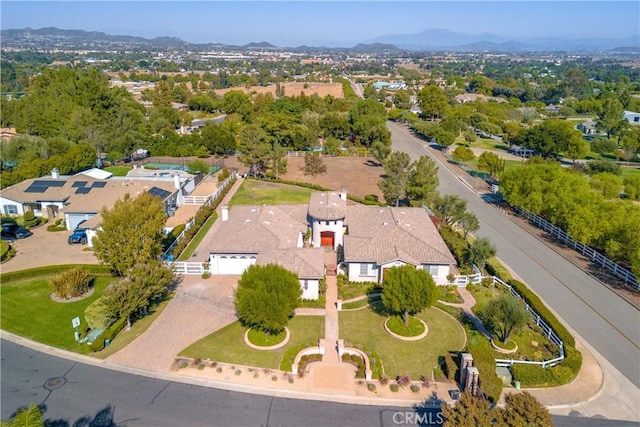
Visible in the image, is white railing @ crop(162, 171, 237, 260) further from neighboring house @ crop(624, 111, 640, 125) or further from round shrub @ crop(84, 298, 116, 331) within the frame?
neighboring house @ crop(624, 111, 640, 125)

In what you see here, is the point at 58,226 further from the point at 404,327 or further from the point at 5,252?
the point at 404,327

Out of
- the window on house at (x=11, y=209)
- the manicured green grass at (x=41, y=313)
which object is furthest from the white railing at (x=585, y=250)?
the window on house at (x=11, y=209)

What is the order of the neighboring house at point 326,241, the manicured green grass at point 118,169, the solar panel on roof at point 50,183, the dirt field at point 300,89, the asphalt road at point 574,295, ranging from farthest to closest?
the dirt field at point 300,89 < the manicured green grass at point 118,169 < the solar panel on roof at point 50,183 < the neighboring house at point 326,241 < the asphalt road at point 574,295

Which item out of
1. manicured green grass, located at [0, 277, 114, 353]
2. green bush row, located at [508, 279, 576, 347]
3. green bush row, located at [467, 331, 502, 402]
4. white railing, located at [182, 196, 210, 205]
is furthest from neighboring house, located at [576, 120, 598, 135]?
manicured green grass, located at [0, 277, 114, 353]

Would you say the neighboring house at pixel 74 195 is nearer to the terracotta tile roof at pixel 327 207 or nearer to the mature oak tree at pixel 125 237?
the mature oak tree at pixel 125 237

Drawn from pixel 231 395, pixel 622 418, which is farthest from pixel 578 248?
pixel 231 395

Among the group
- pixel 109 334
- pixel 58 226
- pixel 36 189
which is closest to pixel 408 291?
pixel 109 334

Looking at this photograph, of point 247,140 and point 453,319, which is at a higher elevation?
point 247,140

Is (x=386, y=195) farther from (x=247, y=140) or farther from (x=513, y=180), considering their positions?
(x=247, y=140)
